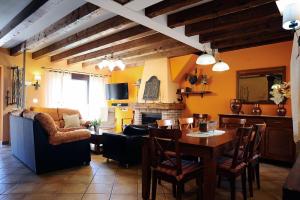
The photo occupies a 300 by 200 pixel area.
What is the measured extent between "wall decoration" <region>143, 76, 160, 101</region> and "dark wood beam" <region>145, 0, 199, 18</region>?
10.6 feet

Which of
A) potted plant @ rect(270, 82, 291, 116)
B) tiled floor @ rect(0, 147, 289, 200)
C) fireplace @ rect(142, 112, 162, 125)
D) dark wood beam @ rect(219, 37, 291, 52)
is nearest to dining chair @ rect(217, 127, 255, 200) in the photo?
tiled floor @ rect(0, 147, 289, 200)

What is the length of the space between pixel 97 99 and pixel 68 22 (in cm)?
442

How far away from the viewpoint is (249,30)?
152 inches

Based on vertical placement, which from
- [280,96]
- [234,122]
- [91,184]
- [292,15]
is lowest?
[91,184]

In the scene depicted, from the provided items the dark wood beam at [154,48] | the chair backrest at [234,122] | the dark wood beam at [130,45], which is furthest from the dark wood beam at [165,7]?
the chair backrest at [234,122]

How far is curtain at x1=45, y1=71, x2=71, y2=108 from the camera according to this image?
6.52 metres

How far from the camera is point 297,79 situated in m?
2.37

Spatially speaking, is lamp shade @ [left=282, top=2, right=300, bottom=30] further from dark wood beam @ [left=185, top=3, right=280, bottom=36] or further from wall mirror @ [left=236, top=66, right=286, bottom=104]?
wall mirror @ [left=236, top=66, right=286, bottom=104]

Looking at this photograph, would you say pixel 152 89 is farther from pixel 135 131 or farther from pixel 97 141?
pixel 135 131

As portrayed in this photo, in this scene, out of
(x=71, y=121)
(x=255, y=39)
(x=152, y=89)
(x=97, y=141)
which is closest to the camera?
(x=255, y=39)

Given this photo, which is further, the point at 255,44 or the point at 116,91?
the point at 116,91

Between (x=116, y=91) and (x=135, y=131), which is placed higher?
(x=116, y=91)

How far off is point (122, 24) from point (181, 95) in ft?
10.5

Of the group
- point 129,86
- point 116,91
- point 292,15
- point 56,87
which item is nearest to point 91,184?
point 292,15
